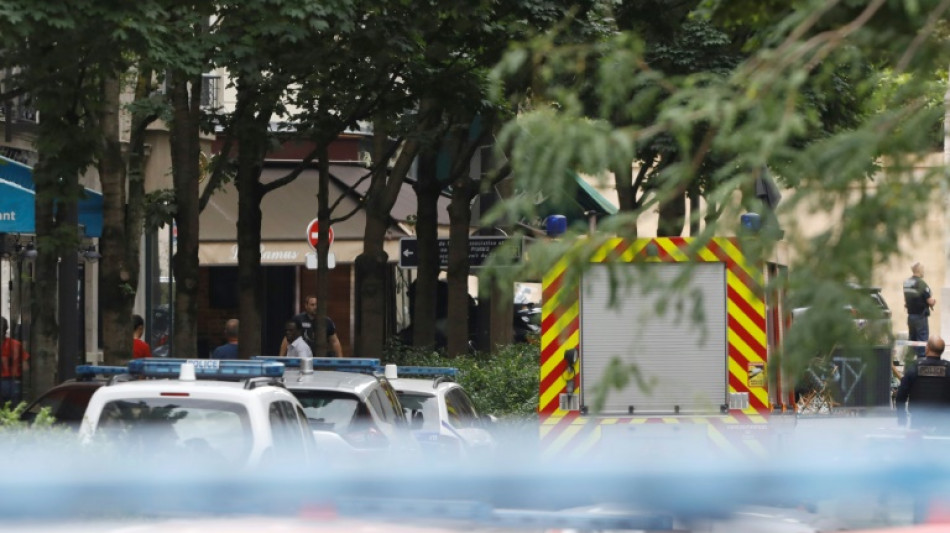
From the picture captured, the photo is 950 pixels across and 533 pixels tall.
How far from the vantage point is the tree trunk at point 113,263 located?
1644cm

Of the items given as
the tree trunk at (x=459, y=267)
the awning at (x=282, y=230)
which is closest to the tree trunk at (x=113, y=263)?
the tree trunk at (x=459, y=267)

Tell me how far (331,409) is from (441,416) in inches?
119

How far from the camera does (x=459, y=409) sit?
53.9 feet

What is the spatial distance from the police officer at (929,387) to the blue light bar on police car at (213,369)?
7495mm

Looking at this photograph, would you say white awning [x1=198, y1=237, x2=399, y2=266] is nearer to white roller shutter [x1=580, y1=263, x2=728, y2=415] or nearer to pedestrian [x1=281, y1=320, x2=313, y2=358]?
pedestrian [x1=281, y1=320, x2=313, y2=358]

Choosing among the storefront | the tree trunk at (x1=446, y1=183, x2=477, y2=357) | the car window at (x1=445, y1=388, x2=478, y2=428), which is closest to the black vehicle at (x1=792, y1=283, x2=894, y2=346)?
the car window at (x1=445, y1=388, x2=478, y2=428)

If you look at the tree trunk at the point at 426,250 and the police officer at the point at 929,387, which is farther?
the tree trunk at the point at 426,250

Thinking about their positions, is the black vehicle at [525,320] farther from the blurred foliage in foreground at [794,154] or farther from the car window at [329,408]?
the blurred foliage in foreground at [794,154]

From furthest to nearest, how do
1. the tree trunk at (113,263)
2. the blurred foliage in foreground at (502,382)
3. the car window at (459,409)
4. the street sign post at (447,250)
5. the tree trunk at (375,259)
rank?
the street sign post at (447,250), the tree trunk at (375,259), the blurred foliage in foreground at (502,382), the tree trunk at (113,263), the car window at (459,409)

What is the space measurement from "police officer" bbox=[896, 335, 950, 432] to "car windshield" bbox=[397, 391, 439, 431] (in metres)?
4.42

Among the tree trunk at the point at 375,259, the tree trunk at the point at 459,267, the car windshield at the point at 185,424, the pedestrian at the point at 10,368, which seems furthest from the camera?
the tree trunk at the point at 459,267

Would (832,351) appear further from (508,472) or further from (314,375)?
(314,375)

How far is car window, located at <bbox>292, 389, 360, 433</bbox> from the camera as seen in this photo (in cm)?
1245

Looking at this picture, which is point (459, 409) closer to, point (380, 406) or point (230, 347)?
point (380, 406)
